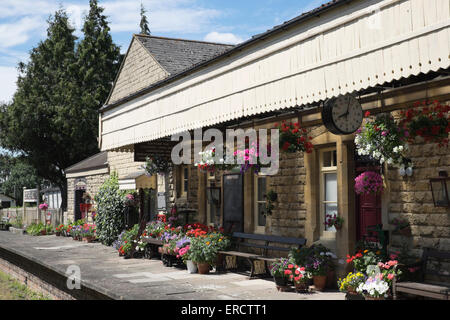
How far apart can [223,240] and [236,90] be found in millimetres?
3716

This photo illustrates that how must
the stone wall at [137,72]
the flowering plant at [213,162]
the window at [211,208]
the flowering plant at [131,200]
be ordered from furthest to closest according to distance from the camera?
the stone wall at [137,72]
the flowering plant at [131,200]
the window at [211,208]
the flowering plant at [213,162]

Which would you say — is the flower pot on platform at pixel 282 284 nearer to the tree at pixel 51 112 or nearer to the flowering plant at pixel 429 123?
the flowering plant at pixel 429 123

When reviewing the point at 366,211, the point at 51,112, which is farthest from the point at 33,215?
the point at 366,211

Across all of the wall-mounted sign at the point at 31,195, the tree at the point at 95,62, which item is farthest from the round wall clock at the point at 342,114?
the tree at the point at 95,62

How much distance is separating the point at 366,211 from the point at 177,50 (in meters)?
11.3

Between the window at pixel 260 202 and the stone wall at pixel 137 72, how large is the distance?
6266 millimetres

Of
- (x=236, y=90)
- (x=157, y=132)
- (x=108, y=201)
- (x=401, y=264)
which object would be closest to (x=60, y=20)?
(x=108, y=201)

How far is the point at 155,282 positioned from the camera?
9.26 meters

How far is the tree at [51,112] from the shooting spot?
31.4 m

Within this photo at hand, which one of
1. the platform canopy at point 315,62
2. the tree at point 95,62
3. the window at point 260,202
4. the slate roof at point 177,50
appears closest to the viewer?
the platform canopy at point 315,62

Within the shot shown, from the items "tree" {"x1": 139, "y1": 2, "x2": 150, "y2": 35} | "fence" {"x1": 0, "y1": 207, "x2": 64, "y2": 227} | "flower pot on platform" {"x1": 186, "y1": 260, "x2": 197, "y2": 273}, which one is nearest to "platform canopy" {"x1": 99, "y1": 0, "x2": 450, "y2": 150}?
"flower pot on platform" {"x1": 186, "y1": 260, "x2": 197, "y2": 273}

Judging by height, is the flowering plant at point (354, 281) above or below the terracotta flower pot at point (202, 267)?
above

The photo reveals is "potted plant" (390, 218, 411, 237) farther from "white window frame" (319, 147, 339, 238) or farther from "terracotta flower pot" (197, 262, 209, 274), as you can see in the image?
"terracotta flower pot" (197, 262, 209, 274)

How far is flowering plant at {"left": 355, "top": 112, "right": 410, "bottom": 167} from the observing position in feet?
22.1
